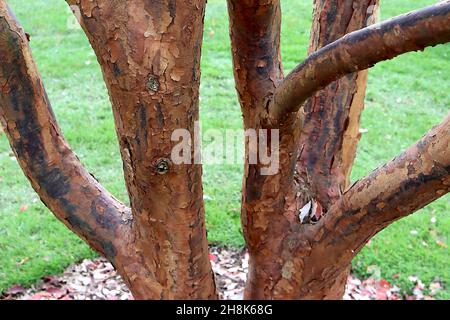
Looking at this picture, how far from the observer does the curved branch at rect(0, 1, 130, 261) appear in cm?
161

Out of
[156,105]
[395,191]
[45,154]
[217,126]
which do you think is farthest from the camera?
[217,126]

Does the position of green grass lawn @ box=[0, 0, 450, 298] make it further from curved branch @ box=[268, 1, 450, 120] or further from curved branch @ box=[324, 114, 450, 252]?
curved branch @ box=[268, 1, 450, 120]

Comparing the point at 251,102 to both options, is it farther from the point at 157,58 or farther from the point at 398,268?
the point at 398,268

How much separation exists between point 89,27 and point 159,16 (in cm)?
18

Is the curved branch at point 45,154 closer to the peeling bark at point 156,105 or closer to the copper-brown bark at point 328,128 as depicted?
the peeling bark at point 156,105

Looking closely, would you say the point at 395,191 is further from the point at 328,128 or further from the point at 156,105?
the point at 156,105

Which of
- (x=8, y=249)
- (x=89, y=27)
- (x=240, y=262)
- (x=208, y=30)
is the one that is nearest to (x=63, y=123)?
(x=8, y=249)

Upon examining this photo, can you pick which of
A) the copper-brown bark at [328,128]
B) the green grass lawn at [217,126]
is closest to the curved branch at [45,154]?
the copper-brown bark at [328,128]

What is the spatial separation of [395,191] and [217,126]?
10.9ft

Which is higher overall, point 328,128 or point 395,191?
point 328,128

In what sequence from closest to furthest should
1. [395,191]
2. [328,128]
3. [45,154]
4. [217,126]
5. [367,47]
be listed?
[367,47], [395,191], [45,154], [328,128], [217,126]

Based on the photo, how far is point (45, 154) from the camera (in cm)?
174

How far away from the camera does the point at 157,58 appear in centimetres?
133

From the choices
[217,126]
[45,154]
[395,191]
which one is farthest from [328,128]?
[217,126]
